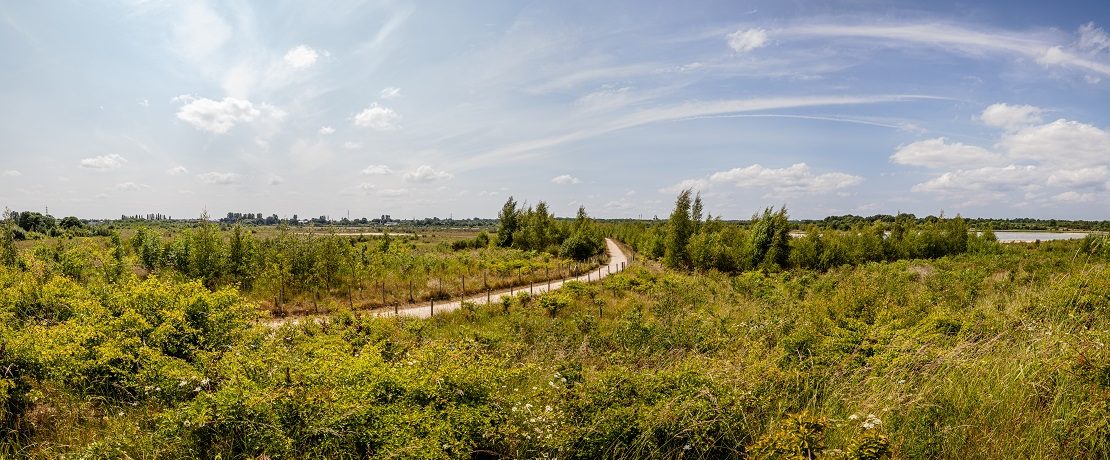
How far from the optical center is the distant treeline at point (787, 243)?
29.6m

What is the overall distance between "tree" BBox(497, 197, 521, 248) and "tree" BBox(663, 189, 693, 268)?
60.3 feet

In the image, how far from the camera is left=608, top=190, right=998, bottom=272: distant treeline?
2958 centimetres

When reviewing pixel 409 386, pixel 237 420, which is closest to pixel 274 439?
pixel 237 420

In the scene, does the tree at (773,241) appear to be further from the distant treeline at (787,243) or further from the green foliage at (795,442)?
the green foliage at (795,442)

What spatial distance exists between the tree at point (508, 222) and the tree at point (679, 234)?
724 inches

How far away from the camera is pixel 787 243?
29.9 m

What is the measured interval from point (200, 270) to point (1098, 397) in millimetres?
23420

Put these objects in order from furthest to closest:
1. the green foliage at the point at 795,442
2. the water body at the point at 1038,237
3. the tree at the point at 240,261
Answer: the water body at the point at 1038,237 → the tree at the point at 240,261 → the green foliage at the point at 795,442

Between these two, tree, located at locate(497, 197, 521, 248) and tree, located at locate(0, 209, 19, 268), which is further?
tree, located at locate(497, 197, 521, 248)

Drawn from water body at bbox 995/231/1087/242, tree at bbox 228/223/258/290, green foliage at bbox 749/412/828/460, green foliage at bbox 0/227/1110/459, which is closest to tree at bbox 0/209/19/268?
tree at bbox 228/223/258/290

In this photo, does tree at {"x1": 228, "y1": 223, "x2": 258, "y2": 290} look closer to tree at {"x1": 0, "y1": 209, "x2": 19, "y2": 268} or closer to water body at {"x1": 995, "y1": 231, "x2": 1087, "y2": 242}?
tree at {"x1": 0, "y1": 209, "x2": 19, "y2": 268}

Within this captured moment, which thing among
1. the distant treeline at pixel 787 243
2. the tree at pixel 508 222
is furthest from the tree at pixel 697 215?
A: the tree at pixel 508 222

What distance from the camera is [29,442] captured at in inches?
160

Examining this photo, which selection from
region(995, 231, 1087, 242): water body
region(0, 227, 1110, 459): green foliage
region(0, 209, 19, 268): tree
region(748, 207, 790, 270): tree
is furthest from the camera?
region(995, 231, 1087, 242): water body
